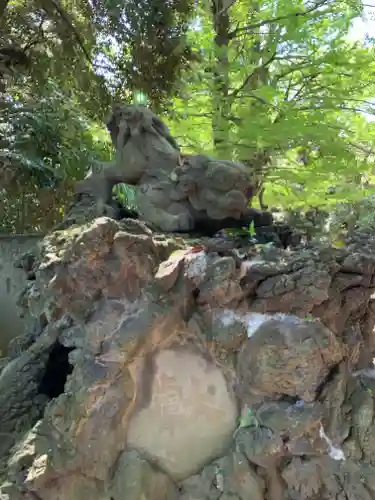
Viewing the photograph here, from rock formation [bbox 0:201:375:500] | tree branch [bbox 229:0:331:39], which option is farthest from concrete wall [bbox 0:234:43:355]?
tree branch [bbox 229:0:331:39]

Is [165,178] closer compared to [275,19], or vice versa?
[165,178]

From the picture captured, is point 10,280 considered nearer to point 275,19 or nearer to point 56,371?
point 56,371

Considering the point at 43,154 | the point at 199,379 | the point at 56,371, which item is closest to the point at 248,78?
the point at 43,154

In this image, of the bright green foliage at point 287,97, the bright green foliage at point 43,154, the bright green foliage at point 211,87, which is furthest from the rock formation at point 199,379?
the bright green foliage at point 287,97

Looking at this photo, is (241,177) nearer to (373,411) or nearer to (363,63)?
(373,411)

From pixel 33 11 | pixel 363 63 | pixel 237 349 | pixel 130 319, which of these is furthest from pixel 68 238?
pixel 363 63

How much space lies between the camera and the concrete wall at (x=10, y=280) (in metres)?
5.60

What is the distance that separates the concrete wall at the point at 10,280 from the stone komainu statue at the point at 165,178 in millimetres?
2548

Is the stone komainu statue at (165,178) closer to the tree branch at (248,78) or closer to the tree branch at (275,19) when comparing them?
the tree branch at (248,78)

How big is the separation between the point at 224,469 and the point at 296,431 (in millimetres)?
360

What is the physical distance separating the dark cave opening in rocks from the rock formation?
0.32m

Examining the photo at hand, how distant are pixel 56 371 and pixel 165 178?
4.29 ft

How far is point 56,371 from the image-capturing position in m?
2.85

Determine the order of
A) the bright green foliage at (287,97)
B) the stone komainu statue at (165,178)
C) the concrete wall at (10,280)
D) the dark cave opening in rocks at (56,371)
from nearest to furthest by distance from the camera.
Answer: the dark cave opening in rocks at (56,371)
the stone komainu statue at (165,178)
the concrete wall at (10,280)
the bright green foliage at (287,97)
